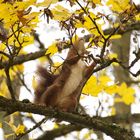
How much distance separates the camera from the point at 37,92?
2.11 m

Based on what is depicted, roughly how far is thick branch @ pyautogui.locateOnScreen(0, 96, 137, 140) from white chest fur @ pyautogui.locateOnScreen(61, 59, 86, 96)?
122 millimetres

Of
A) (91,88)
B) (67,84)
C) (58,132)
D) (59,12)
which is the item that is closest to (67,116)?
(67,84)

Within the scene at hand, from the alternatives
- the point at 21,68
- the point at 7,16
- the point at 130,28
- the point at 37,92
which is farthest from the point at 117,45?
the point at 7,16

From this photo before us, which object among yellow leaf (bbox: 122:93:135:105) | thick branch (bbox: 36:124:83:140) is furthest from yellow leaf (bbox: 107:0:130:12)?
yellow leaf (bbox: 122:93:135:105)

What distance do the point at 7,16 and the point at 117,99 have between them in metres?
3.10

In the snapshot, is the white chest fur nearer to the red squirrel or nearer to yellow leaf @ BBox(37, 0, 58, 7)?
the red squirrel

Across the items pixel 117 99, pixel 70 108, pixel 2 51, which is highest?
pixel 117 99

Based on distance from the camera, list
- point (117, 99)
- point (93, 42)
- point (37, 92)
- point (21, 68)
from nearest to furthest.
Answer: point (93, 42) < point (37, 92) < point (21, 68) < point (117, 99)

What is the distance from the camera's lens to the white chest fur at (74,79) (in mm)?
2004

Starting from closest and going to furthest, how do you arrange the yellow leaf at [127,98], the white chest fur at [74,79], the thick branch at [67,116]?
the thick branch at [67,116], the white chest fur at [74,79], the yellow leaf at [127,98]

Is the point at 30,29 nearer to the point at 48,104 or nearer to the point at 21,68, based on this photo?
the point at 48,104

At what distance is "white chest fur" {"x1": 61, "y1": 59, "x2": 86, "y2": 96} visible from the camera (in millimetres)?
2004

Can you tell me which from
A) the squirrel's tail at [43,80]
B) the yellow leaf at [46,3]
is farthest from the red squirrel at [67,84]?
the yellow leaf at [46,3]

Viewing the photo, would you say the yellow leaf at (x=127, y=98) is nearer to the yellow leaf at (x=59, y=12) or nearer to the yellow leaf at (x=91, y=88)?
the yellow leaf at (x=91, y=88)
